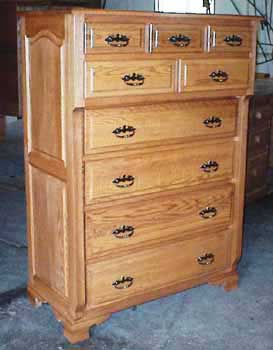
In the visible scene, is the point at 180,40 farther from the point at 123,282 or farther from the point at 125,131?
the point at 123,282

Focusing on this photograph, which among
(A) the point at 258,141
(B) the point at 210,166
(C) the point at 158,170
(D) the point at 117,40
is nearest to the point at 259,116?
(A) the point at 258,141

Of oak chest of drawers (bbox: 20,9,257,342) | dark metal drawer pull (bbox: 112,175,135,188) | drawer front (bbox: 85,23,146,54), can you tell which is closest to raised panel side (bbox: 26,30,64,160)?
oak chest of drawers (bbox: 20,9,257,342)

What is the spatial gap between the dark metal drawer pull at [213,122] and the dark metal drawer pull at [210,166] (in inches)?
6.1

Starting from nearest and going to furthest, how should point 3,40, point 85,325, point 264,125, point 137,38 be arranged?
point 137,38 → point 85,325 → point 264,125 → point 3,40

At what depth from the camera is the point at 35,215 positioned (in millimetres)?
2369

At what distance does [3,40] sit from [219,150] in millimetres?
3835

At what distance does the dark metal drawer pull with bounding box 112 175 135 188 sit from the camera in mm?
2154

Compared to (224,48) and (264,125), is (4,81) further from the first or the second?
(224,48)

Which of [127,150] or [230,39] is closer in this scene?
[127,150]

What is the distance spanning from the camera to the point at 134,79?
209 centimetres

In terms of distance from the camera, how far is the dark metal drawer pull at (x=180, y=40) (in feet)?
7.09

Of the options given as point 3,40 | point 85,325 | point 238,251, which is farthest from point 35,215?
point 3,40

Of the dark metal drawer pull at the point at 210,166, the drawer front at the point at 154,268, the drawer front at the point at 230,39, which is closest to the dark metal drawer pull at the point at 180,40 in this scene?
the drawer front at the point at 230,39

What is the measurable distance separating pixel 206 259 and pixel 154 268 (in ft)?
1.00
